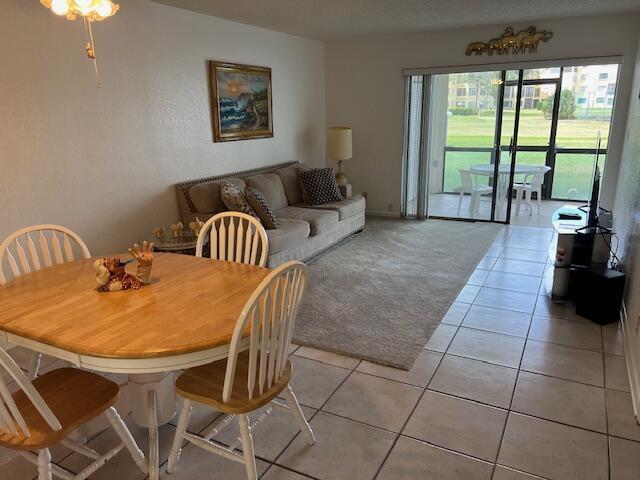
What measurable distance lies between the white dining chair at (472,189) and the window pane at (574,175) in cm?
212

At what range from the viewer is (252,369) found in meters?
1.69

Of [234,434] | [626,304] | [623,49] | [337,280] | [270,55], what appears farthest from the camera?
[270,55]

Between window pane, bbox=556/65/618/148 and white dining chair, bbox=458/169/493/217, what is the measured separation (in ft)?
7.07

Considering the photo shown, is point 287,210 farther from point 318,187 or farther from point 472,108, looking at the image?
point 472,108

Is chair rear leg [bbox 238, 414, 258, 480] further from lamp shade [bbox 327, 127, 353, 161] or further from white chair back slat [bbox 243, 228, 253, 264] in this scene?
lamp shade [bbox 327, 127, 353, 161]

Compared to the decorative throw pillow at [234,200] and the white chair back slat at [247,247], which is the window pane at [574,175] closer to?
the decorative throw pillow at [234,200]

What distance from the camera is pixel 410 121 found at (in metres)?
6.33

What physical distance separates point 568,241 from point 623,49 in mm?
2851

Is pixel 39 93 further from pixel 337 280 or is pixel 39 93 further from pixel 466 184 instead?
pixel 466 184

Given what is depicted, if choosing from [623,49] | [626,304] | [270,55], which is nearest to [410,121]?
[270,55]

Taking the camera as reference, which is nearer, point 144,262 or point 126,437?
point 126,437

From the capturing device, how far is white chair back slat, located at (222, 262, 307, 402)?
163 cm

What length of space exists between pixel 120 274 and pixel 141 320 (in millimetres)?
413

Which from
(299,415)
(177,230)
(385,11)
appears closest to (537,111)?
(385,11)
